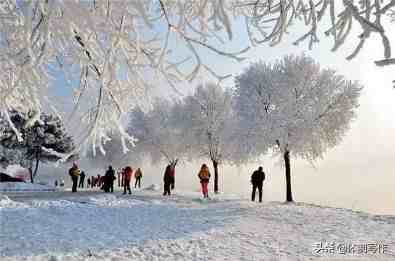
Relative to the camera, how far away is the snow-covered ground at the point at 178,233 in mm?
8672

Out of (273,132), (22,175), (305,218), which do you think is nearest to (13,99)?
(305,218)

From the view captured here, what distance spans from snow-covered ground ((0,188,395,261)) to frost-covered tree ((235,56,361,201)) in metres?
9.54

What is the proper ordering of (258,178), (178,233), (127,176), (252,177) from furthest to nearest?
(127,176)
(252,177)
(258,178)
(178,233)

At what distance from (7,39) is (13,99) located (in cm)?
88

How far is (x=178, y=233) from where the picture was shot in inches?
428

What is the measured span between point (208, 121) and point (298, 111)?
56.0 ft

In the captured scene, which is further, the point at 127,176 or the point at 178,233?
the point at 127,176

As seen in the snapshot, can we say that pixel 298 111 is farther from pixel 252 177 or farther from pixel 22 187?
pixel 22 187

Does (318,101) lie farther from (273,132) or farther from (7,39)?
(7,39)

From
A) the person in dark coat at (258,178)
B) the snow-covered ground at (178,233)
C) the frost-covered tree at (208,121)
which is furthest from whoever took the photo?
the frost-covered tree at (208,121)

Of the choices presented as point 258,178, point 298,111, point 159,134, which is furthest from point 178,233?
point 159,134

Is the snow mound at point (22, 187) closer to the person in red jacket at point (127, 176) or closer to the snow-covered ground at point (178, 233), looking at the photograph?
the person in red jacket at point (127, 176)

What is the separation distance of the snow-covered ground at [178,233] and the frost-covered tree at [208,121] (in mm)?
25332

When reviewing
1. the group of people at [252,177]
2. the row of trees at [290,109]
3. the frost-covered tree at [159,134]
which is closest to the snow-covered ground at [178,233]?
the group of people at [252,177]
